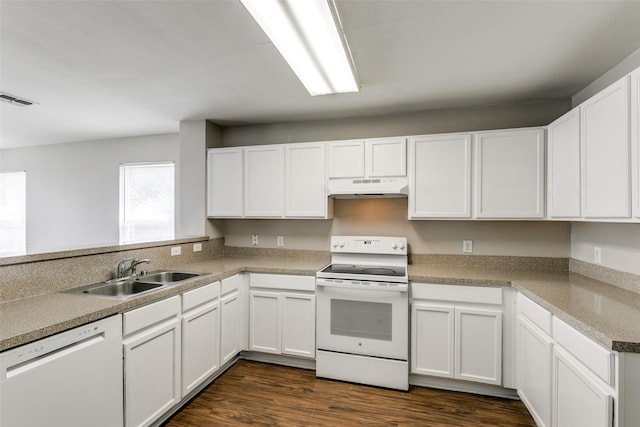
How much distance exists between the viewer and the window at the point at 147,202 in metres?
4.38

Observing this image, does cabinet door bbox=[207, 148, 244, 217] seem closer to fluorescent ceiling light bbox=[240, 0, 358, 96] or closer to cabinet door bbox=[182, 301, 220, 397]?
cabinet door bbox=[182, 301, 220, 397]

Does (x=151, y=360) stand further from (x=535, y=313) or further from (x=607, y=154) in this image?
(x=607, y=154)

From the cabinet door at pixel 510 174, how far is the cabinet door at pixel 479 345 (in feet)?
2.81

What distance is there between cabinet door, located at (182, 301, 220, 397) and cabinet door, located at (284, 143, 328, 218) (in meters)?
1.20

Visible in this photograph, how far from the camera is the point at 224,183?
3420 millimetres

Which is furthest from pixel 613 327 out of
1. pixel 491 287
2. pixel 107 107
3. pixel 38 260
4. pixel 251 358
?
pixel 107 107

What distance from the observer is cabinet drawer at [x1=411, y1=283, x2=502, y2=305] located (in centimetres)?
237

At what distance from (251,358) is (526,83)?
341cm

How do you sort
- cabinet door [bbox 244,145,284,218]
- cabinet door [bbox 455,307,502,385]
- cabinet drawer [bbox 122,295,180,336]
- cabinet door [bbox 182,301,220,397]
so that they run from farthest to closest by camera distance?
cabinet door [bbox 244,145,284,218] → cabinet door [bbox 455,307,502,385] → cabinet door [bbox 182,301,220,397] → cabinet drawer [bbox 122,295,180,336]

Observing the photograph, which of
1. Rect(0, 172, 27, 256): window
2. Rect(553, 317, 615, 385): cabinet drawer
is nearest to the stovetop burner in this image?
Rect(553, 317, 615, 385): cabinet drawer

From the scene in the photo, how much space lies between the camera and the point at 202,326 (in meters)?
2.40

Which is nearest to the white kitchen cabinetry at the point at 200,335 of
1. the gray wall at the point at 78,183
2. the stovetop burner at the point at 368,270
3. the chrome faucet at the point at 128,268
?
the chrome faucet at the point at 128,268

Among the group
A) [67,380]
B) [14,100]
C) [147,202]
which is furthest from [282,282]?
[14,100]

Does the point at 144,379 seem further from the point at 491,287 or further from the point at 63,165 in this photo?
the point at 63,165
